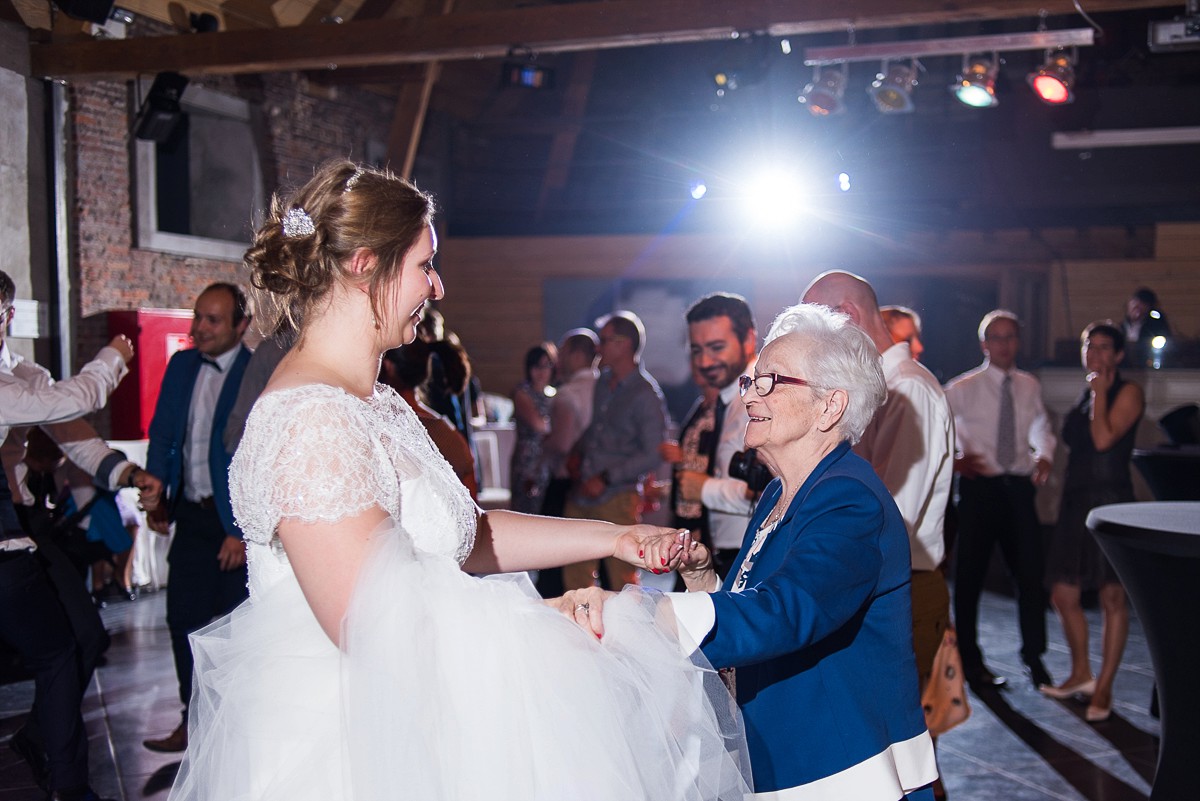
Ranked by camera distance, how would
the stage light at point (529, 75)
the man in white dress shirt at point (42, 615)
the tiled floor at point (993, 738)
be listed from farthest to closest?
the stage light at point (529, 75), the tiled floor at point (993, 738), the man in white dress shirt at point (42, 615)

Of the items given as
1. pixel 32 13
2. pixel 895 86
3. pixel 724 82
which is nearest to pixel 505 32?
pixel 724 82

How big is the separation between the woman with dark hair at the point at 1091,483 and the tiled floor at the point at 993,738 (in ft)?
1.06

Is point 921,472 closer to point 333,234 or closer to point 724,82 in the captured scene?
point 333,234

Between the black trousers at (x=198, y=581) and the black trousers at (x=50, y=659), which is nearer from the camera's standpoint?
the black trousers at (x=50, y=659)

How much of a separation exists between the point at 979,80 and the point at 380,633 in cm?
644

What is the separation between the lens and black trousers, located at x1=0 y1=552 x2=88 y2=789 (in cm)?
315

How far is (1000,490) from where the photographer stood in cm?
529

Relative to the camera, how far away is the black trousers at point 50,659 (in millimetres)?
3146

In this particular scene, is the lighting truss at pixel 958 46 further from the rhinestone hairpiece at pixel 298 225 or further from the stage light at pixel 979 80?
the rhinestone hairpiece at pixel 298 225

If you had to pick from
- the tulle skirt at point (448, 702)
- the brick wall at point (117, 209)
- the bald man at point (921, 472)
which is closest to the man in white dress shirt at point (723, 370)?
the bald man at point (921, 472)

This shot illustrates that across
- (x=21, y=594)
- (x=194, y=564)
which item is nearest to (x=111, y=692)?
(x=194, y=564)

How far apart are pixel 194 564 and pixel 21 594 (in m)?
0.88

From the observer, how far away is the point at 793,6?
211 inches

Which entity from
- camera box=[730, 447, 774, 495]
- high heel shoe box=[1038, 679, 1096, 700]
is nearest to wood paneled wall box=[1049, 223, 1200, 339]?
high heel shoe box=[1038, 679, 1096, 700]
